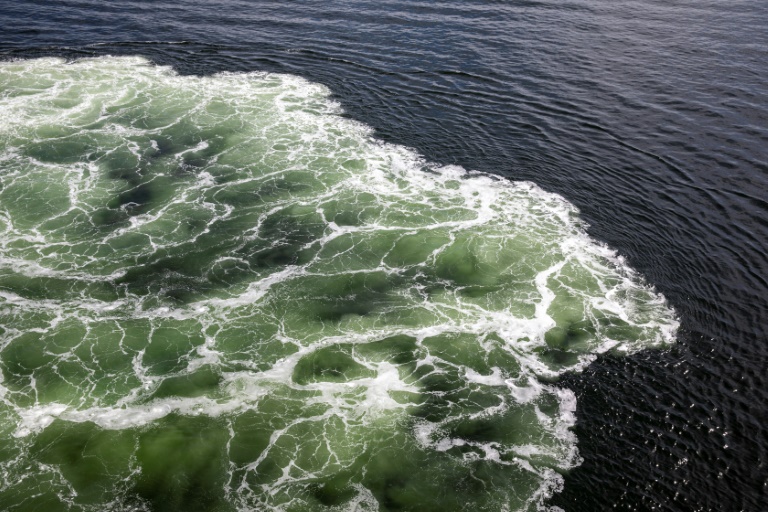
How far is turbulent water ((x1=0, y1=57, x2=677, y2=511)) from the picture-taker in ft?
71.6

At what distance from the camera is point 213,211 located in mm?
36312

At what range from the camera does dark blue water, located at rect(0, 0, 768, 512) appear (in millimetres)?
22906

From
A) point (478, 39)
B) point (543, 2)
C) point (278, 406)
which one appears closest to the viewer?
point (278, 406)

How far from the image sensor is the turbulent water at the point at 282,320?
21828mm

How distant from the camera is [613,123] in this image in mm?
46344

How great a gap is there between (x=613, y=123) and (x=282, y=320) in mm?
35680

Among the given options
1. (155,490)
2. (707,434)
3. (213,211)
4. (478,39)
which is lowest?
(155,490)

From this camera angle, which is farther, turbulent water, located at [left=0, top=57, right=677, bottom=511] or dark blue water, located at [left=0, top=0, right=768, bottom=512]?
dark blue water, located at [left=0, top=0, right=768, bottom=512]

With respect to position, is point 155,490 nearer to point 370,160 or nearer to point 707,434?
point 707,434

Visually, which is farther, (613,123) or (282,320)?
(613,123)

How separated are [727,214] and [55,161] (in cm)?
5093

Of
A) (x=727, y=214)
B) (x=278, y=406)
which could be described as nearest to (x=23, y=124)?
(x=278, y=406)

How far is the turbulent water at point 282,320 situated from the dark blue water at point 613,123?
6.60 ft

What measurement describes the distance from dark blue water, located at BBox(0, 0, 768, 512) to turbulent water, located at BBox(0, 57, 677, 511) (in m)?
2.01
